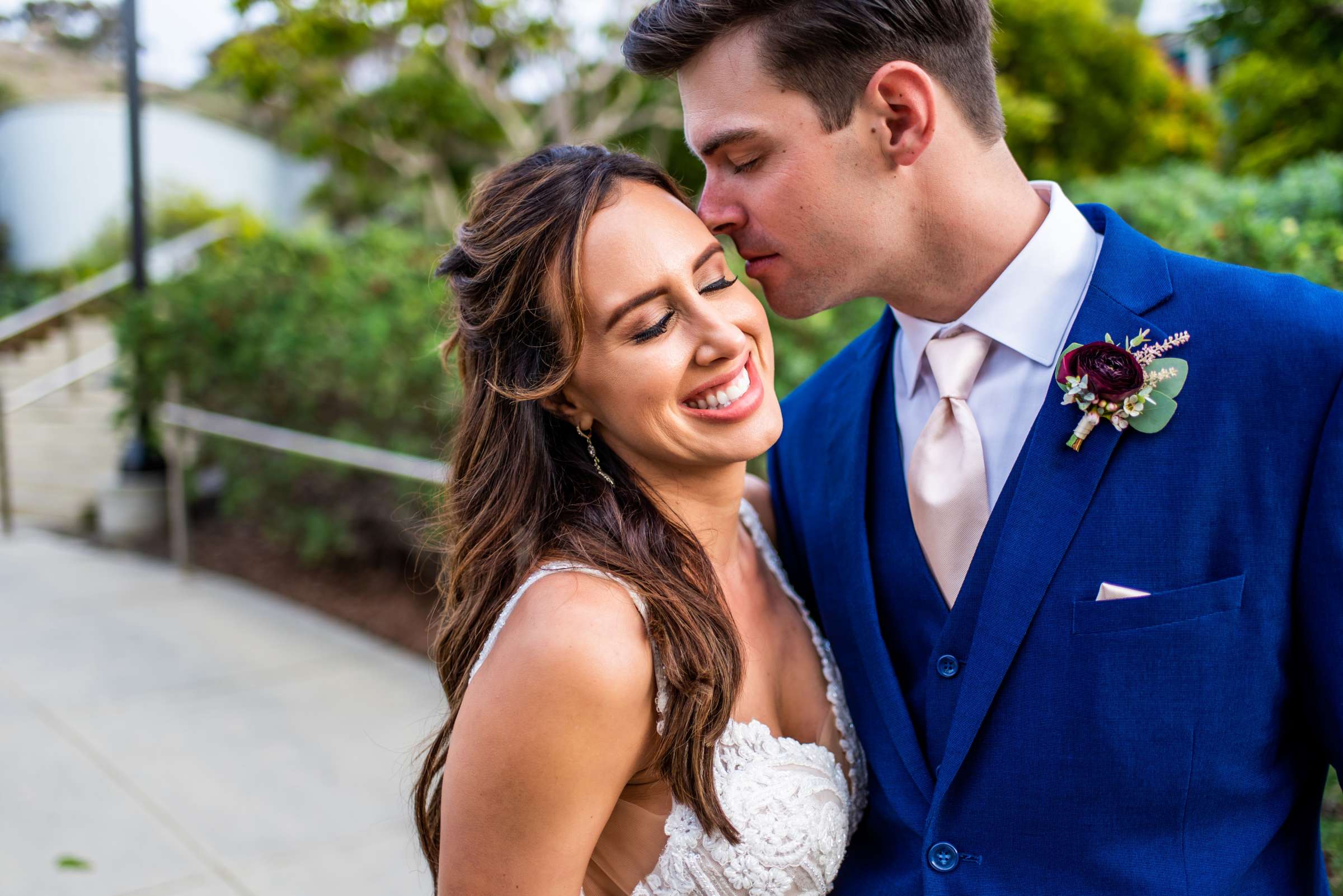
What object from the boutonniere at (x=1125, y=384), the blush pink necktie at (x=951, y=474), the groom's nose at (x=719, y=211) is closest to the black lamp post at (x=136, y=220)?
the groom's nose at (x=719, y=211)

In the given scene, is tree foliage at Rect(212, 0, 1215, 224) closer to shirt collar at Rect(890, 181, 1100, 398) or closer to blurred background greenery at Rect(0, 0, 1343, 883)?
blurred background greenery at Rect(0, 0, 1343, 883)

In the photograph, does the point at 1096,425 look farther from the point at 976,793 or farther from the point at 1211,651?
the point at 976,793

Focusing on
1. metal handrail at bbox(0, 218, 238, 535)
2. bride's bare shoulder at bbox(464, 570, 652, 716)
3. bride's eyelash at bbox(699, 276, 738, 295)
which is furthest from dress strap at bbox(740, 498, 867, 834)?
metal handrail at bbox(0, 218, 238, 535)

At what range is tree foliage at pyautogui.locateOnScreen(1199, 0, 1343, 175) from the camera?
247 inches

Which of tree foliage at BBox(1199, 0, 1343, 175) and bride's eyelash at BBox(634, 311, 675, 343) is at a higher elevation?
tree foliage at BBox(1199, 0, 1343, 175)

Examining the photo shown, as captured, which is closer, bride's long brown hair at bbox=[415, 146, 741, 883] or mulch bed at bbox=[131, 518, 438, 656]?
bride's long brown hair at bbox=[415, 146, 741, 883]

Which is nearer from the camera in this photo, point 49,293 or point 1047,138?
point 1047,138

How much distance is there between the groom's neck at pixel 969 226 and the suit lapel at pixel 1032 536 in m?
0.25

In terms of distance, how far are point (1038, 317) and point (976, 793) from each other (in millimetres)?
750

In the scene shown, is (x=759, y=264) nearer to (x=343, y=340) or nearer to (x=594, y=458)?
(x=594, y=458)

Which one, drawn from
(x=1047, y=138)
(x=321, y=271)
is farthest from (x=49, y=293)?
(x=1047, y=138)

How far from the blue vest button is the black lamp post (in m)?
8.70

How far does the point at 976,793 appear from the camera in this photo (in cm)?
167

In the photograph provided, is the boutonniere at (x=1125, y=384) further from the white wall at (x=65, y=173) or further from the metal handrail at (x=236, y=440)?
the white wall at (x=65, y=173)
